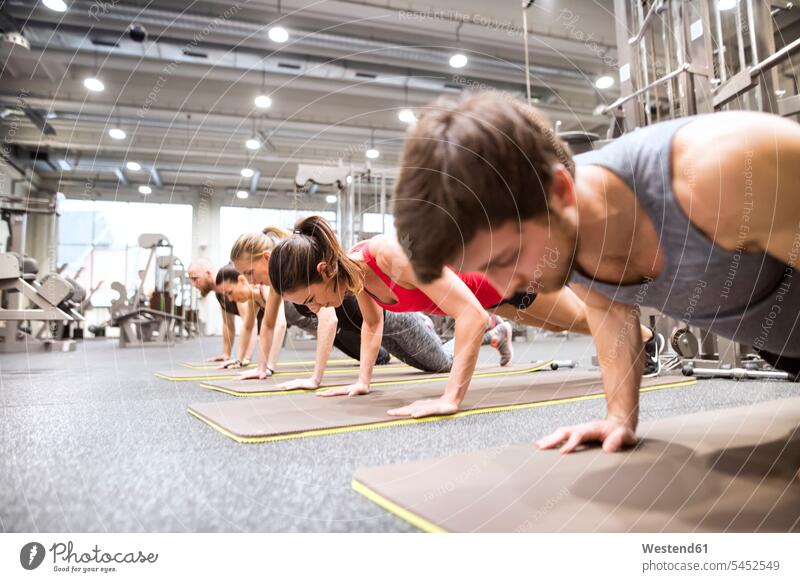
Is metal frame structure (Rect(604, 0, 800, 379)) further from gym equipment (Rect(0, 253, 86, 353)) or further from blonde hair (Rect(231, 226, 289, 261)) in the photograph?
gym equipment (Rect(0, 253, 86, 353))

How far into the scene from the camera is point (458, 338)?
827mm

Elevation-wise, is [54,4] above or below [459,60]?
above

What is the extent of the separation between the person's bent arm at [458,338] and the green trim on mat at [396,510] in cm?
34

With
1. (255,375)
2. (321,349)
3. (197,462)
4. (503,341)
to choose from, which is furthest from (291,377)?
(197,462)

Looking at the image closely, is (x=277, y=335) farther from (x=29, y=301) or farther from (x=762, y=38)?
(x=29, y=301)

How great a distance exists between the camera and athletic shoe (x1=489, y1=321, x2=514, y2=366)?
167cm

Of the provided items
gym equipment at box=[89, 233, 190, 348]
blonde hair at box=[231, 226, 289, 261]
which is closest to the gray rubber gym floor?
blonde hair at box=[231, 226, 289, 261]

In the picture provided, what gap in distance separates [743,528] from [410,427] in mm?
429

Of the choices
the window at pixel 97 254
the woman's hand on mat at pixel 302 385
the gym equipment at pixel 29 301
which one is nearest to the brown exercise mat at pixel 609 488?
the woman's hand on mat at pixel 302 385

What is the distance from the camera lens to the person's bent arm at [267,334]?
1.40 metres

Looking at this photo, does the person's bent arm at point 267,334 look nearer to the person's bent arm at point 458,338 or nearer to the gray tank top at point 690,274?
the person's bent arm at point 458,338

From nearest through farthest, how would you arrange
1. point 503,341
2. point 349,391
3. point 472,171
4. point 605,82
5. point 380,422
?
point 472,171 → point 380,422 → point 349,391 → point 503,341 → point 605,82

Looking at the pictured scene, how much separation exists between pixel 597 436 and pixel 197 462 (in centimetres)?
44
